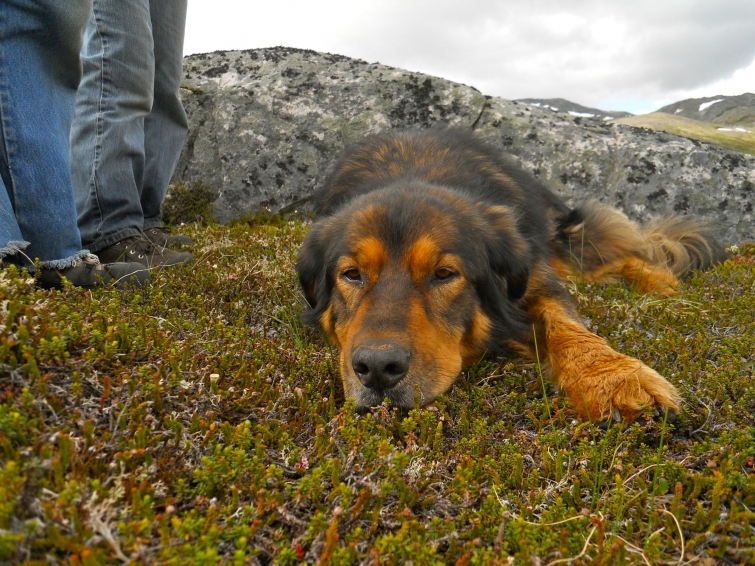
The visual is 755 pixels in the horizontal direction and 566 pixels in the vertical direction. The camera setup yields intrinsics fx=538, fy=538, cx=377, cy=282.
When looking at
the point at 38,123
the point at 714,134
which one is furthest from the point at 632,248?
the point at 714,134

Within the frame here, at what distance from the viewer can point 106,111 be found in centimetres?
434

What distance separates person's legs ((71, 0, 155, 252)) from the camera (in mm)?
4258

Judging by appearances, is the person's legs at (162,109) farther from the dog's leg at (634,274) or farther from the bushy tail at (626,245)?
the bushy tail at (626,245)

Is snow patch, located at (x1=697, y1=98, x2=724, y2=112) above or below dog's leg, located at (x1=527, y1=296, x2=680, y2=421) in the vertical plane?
above

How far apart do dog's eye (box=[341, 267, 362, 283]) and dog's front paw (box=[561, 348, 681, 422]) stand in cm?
131

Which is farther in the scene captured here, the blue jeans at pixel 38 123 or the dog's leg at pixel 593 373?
the blue jeans at pixel 38 123

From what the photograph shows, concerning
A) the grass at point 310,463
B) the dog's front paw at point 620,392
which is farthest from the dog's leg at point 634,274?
the dog's front paw at point 620,392

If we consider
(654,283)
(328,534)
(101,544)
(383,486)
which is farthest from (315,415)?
(654,283)

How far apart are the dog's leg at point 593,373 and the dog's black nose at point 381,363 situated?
2.72ft

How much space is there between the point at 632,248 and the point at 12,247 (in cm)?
518

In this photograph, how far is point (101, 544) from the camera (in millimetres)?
1209

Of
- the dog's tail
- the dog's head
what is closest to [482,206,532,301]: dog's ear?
the dog's head

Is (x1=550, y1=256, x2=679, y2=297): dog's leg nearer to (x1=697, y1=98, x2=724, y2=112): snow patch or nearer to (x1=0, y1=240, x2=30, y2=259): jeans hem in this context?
(x1=0, y1=240, x2=30, y2=259): jeans hem

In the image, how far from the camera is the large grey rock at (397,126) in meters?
7.18
